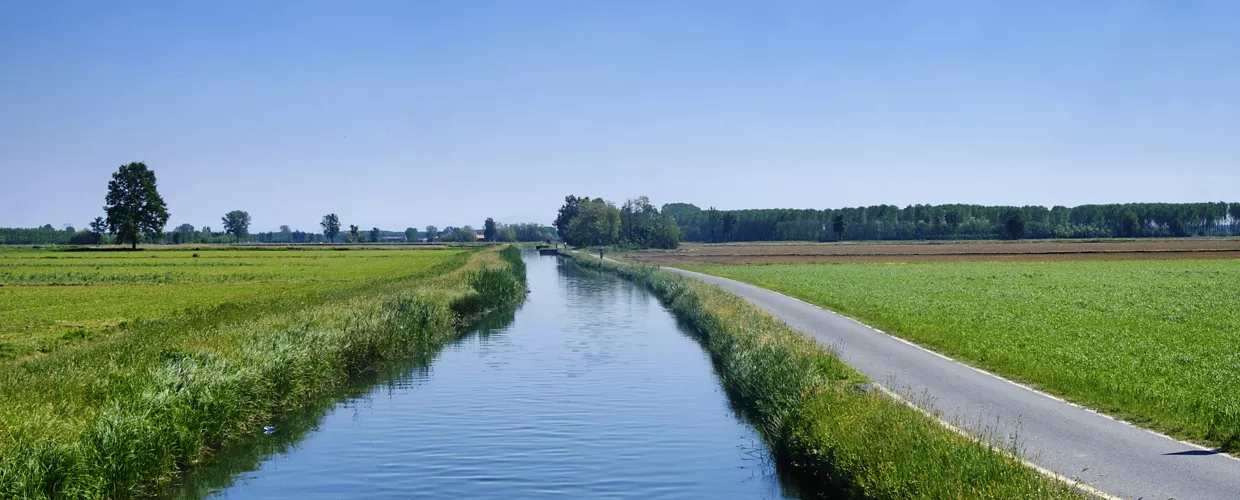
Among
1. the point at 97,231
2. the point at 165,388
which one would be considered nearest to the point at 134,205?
the point at 97,231

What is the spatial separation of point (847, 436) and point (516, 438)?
8343 mm

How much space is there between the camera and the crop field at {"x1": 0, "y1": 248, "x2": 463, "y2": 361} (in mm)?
31406

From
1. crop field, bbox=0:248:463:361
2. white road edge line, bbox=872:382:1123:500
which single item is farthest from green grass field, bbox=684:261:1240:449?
crop field, bbox=0:248:463:361

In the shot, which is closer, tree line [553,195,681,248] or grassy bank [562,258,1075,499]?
grassy bank [562,258,1075,499]

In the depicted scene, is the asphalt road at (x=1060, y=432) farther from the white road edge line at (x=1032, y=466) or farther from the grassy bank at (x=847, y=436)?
the grassy bank at (x=847, y=436)

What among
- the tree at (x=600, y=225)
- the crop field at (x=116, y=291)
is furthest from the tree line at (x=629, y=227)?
the crop field at (x=116, y=291)

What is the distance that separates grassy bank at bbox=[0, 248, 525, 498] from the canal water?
0.76 meters

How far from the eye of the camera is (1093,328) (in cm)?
3083

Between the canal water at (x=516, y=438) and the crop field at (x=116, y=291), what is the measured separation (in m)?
10.2

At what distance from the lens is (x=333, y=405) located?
2427 cm

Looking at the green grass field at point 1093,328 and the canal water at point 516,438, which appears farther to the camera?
the green grass field at point 1093,328

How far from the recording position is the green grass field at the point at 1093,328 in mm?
17828

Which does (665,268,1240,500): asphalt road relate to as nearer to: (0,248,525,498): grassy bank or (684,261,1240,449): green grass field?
(684,261,1240,449): green grass field

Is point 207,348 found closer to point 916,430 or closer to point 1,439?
point 1,439
